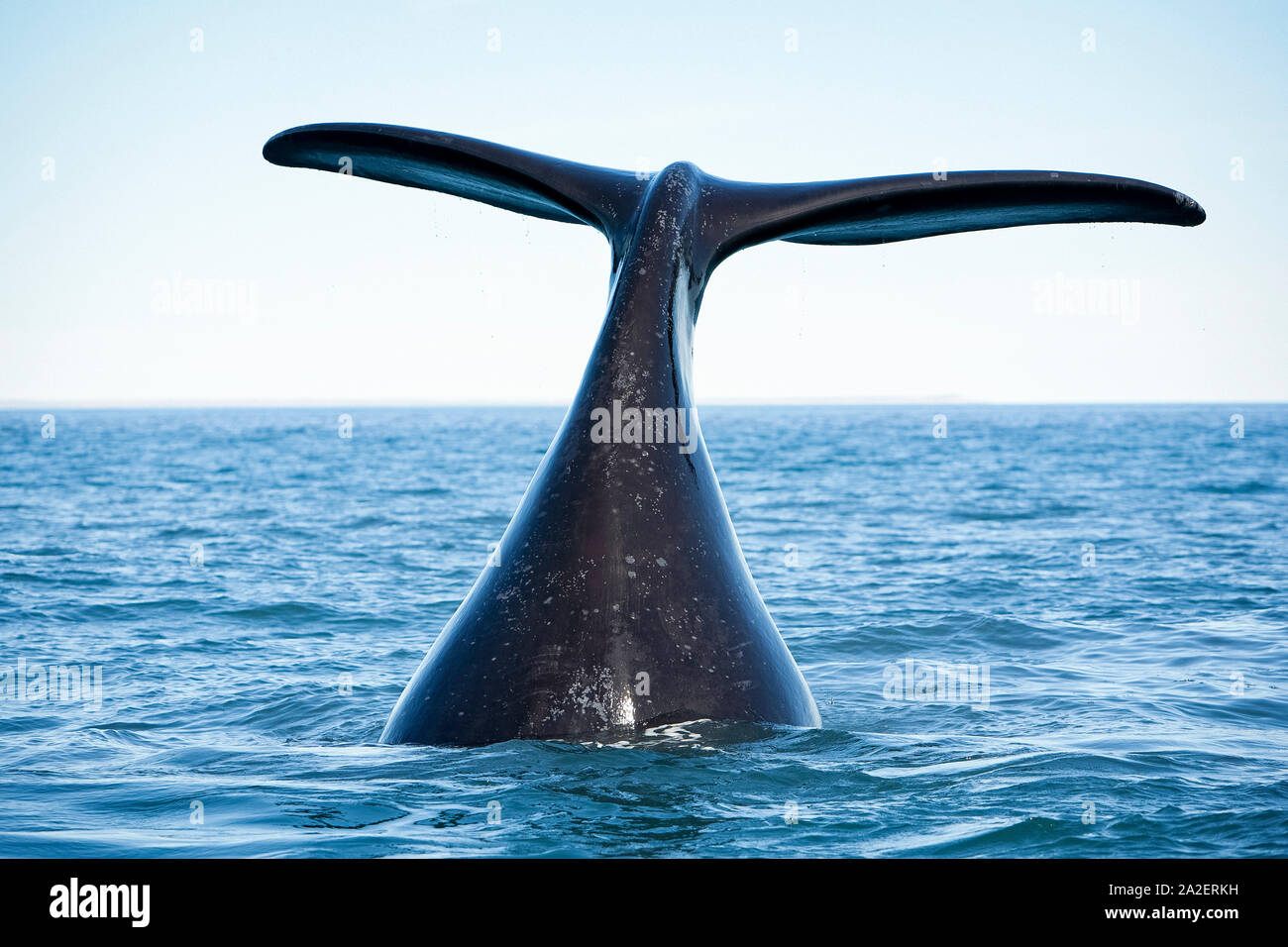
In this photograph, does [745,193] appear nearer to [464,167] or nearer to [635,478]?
[464,167]

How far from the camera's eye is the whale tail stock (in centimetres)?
659

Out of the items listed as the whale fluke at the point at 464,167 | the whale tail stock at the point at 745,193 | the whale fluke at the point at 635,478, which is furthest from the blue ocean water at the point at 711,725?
the whale fluke at the point at 464,167

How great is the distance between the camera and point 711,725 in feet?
17.6

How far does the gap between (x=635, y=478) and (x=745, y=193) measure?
2137 millimetres

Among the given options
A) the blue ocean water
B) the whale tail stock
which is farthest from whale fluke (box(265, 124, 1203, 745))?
the blue ocean water

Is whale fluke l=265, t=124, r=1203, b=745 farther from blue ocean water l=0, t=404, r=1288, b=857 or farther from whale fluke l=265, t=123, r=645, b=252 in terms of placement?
blue ocean water l=0, t=404, r=1288, b=857

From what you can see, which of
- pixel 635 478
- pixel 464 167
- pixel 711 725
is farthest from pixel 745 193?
pixel 711 725

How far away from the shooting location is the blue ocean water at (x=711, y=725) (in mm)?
5039

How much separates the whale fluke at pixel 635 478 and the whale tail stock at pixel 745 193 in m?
0.01

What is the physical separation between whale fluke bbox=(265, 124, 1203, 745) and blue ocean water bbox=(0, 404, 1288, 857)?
215 millimetres
